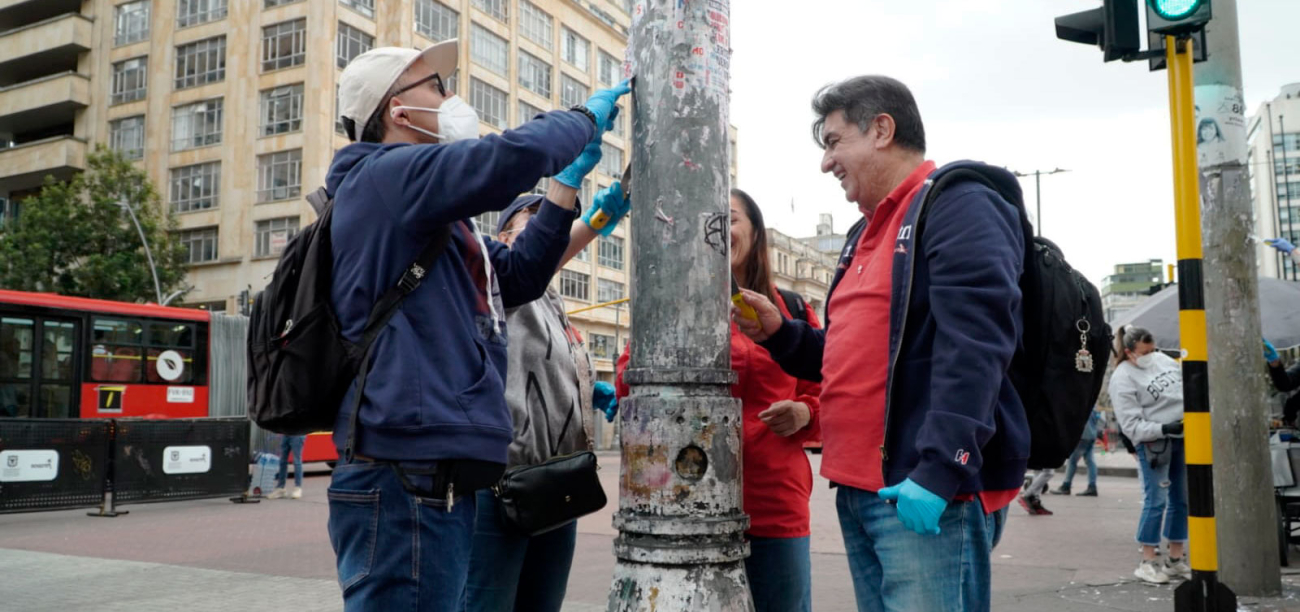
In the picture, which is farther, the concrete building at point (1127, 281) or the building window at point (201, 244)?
the concrete building at point (1127, 281)

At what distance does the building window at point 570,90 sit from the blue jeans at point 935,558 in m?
49.3

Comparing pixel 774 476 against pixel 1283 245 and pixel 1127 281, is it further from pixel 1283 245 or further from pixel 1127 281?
pixel 1127 281

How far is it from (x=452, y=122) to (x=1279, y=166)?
107063 mm

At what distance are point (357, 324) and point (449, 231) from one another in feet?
0.99

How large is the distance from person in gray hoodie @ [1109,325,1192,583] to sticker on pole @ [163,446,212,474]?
457 inches

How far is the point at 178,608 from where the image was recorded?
6199 mm

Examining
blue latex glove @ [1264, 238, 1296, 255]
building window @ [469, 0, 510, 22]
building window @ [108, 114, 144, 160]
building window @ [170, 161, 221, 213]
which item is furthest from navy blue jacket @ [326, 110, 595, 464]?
building window @ [469, 0, 510, 22]

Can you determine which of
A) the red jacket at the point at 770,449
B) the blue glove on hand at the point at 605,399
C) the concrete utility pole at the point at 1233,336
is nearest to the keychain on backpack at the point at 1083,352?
the red jacket at the point at 770,449

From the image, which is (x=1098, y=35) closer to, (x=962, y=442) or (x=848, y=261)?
(x=848, y=261)

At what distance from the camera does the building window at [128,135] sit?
137 feet

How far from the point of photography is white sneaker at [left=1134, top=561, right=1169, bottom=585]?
661cm

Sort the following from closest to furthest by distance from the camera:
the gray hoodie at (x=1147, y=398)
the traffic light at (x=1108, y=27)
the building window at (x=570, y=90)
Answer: the traffic light at (x=1108, y=27), the gray hoodie at (x=1147, y=398), the building window at (x=570, y=90)

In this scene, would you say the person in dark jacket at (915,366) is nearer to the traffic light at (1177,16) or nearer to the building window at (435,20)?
the traffic light at (1177,16)

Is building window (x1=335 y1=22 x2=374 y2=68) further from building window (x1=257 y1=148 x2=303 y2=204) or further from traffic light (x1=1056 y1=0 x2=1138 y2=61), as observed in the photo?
traffic light (x1=1056 y1=0 x2=1138 y2=61)
